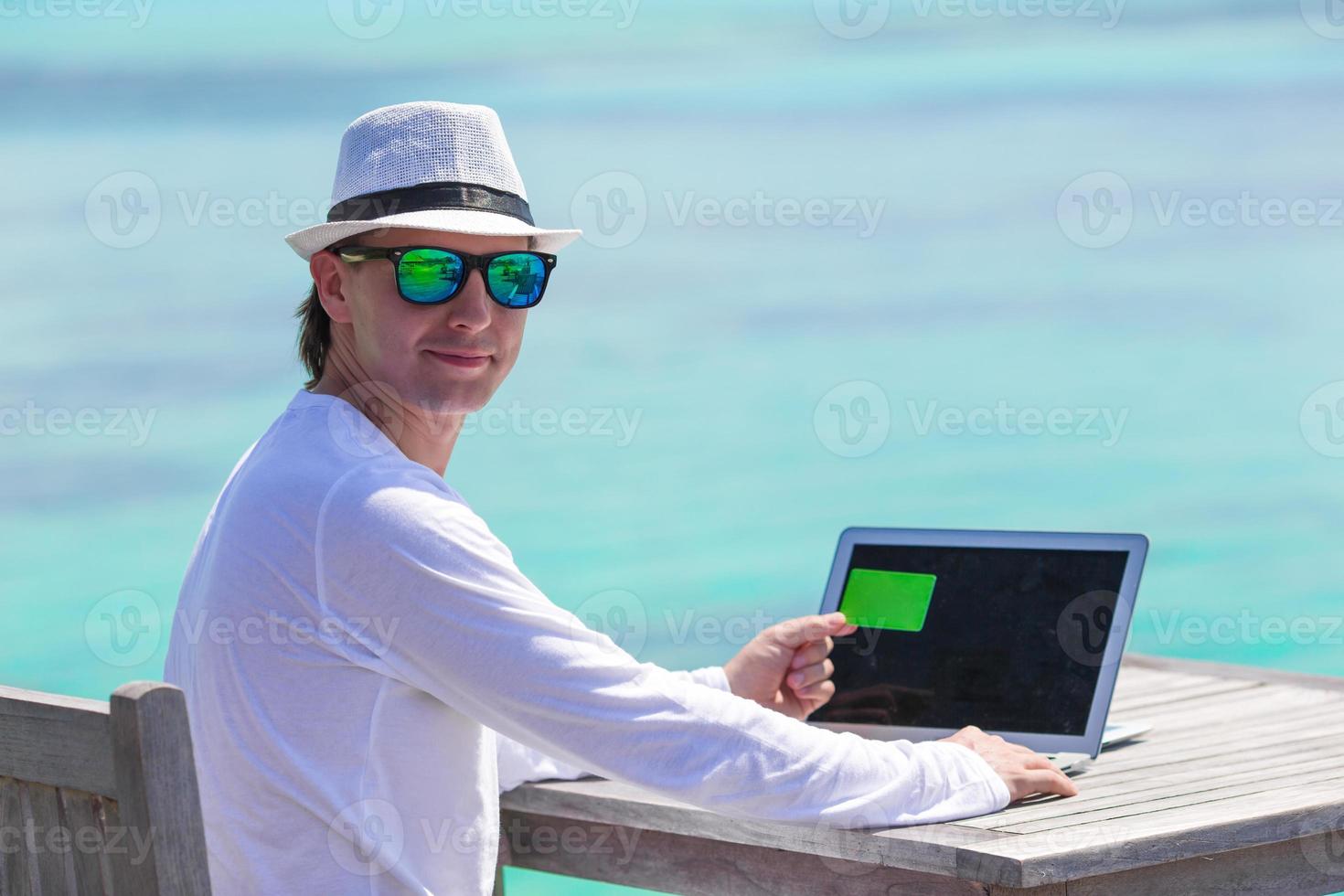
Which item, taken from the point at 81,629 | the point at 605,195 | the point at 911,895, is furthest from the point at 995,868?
the point at 605,195

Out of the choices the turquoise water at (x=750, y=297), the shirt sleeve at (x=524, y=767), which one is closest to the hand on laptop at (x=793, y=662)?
the shirt sleeve at (x=524, y=767)

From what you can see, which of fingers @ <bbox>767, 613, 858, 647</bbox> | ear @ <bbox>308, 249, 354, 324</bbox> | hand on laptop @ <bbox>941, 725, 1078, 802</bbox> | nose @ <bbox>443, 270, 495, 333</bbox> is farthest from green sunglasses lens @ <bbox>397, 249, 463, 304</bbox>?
hand on laptop @ <bbox>941, 725, 1078, 802</bbox>

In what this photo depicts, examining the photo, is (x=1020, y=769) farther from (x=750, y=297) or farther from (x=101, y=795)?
(x=750, y=297)

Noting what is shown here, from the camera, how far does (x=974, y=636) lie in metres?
2.31

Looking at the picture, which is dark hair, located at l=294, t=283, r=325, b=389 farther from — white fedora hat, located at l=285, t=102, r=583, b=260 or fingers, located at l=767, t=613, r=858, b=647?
fingers, located at l=767, t=613, r=858, b=647

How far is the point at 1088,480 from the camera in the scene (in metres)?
10.3

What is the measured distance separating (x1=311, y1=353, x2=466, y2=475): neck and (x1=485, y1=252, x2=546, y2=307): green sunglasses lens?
0.59 feet

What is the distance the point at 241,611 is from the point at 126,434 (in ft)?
32.1

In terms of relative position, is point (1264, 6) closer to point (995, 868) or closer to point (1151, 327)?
point (1151, 327)

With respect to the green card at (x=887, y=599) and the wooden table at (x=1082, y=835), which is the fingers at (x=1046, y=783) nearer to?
the wooden table at (x=1082, y=835)

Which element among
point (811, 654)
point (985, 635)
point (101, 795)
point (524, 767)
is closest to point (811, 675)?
point (811, 654)

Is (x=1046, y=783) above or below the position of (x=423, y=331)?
below

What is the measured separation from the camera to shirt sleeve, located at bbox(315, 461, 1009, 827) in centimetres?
A: 167

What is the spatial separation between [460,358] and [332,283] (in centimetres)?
21
